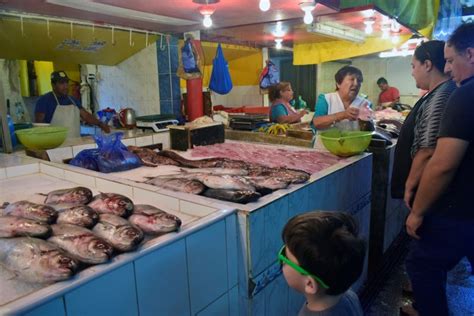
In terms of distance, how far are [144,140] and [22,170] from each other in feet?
4.22

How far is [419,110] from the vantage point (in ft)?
7.74

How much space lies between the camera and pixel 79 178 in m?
2.42

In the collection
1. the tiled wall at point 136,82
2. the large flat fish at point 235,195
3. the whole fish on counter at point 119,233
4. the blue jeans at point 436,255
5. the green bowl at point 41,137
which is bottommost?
the blue jeans at point 436,255

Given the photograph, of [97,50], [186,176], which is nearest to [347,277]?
[186,176]

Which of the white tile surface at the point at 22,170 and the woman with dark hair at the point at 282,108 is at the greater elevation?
the woman with dark hair at the point at 282,108

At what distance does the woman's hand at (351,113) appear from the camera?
3.27 metres

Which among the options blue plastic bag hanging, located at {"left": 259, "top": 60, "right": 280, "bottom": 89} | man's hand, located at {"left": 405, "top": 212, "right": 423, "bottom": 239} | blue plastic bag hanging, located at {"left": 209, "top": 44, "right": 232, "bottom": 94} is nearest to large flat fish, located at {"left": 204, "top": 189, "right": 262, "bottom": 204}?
man's hand, located at {"left": 405, "top": 212, "right": 423, "bottom": 239}

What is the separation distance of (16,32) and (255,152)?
2879 millimetres

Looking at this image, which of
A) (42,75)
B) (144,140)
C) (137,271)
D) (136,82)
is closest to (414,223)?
(137,271)

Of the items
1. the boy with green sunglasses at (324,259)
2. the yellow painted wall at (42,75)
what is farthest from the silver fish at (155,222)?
the yellow painted wall at (42,75)

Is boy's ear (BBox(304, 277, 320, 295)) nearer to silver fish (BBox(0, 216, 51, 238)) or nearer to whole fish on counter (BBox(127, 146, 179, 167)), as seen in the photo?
silver fish (BBox(0, 216, 51, 238))

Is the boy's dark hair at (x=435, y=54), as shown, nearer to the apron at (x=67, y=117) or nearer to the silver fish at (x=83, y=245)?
the silver fish at (x=83, y=245)

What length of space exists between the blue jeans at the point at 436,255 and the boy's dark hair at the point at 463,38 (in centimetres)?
99

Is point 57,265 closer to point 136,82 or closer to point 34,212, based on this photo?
point 34,212
